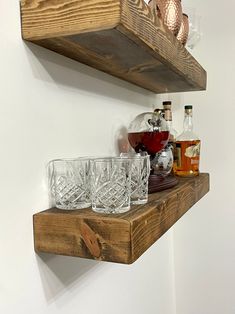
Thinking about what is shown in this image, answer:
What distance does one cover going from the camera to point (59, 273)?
74cm

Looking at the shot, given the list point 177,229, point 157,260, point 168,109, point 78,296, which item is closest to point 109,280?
point 78,296

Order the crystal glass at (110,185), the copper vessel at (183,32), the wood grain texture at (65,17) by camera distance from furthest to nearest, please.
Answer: the copper vessel at (183,32)
the crystal glass at (110,185)
the wood grain texture at (65,17)

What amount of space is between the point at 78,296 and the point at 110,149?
41 cm

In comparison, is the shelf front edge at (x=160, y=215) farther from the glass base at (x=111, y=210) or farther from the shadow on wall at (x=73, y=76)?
the shadow on wall at (x=73, y=76)

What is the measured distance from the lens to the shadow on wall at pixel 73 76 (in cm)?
68

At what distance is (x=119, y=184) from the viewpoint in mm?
668

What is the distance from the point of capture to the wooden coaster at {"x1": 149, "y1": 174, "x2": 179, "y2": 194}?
0.89m

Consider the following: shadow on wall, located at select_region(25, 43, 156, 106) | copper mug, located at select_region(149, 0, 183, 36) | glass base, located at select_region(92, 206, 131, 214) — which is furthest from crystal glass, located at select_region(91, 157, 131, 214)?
copper mug, located at select_region(149, 0, 183, 36)

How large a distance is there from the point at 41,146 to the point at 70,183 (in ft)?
0.34

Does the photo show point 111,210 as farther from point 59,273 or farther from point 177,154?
point 177,154
